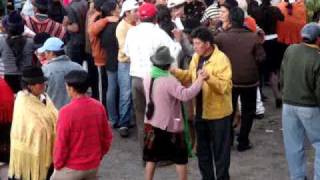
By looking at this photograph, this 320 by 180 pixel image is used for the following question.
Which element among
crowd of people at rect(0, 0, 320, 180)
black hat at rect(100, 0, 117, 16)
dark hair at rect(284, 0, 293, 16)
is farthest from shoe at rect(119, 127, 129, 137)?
dark hair at rect(284, 0, 293, 16)

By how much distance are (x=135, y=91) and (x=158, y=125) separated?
1.34 meters

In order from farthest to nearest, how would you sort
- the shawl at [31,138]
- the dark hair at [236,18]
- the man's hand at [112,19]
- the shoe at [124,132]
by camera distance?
the shoe at [124,132] < the man's hand at [112,19] < the dark hair at [236,18] < the shawl at [31,138]

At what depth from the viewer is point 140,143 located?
869cm

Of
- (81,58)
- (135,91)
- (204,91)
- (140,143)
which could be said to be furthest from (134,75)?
(81,58)

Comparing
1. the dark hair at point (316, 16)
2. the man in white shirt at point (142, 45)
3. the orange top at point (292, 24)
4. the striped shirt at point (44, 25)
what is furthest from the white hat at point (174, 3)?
the dark hair at point (316, 16)

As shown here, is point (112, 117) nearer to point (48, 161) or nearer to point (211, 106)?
point (211, 106)

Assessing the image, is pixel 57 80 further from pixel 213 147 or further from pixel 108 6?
pixel 108 6

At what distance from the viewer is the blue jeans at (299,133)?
7.02 meters

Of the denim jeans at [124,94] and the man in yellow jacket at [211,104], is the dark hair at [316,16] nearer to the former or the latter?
the denim jeans at [124,94]

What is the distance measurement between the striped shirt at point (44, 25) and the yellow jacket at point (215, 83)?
9.43 ft

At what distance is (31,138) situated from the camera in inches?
239

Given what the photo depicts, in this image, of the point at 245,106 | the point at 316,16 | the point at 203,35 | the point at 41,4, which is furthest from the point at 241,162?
the point at 41,4

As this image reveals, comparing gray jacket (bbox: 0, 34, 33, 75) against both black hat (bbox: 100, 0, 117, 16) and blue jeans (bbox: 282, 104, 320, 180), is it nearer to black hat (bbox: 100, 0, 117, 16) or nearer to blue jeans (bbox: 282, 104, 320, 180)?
black hat (bbox: 100, 0, 117, 16)

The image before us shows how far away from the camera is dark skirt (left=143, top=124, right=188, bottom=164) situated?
23.6 ft
